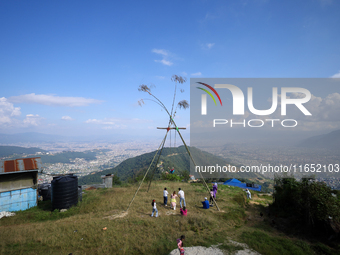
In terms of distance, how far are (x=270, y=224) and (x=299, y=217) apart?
207 cm

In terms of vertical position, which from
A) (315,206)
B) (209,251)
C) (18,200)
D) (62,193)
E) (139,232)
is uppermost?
(315,206)

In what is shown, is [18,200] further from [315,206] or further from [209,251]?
[315,206]

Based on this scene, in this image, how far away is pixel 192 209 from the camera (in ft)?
46.2

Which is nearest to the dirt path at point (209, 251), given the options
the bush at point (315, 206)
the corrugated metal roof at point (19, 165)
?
the bush at point (315, 206)

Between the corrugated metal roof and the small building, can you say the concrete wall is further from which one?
the corrugated metal roof

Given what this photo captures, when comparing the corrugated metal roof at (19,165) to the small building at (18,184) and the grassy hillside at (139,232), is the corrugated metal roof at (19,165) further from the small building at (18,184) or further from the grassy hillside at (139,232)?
the grassy hillside at (139,232)

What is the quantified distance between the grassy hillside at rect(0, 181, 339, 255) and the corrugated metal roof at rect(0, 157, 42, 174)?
4160 millimetres

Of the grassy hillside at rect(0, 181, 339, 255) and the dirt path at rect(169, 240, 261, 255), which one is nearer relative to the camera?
the dirt path at rect(169, 240, 261, 255)

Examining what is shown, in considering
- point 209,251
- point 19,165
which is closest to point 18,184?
point 19,165

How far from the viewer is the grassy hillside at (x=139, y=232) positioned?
8.53 meters

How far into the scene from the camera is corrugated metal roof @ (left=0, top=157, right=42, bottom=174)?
15698 millimetres

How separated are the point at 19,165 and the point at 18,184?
6.05 feet

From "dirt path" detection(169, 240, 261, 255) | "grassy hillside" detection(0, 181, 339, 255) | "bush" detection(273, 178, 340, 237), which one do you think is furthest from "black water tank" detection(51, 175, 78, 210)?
"bush" detection(273, 178, 340, 237)

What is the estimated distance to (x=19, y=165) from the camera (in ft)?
54.3
